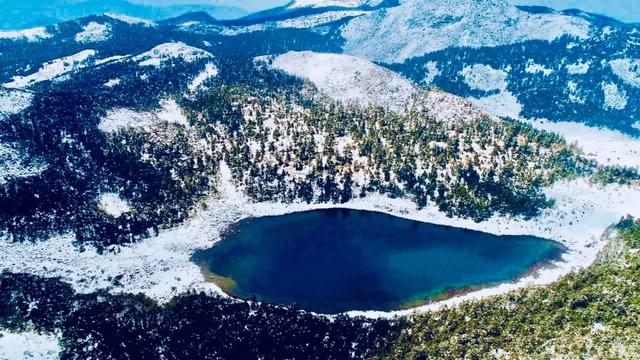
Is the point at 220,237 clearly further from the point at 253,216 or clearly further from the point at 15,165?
the point at 15,165

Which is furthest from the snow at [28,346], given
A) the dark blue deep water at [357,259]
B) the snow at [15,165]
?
the snow at [15,165]

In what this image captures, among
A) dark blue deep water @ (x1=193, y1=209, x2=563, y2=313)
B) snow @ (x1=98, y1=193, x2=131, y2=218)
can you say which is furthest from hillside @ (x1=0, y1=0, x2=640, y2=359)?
dark blue deep water @ (x1=193, y1=209, x2=563, y2=313)

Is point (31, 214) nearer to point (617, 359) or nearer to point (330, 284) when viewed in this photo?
point (330, 284)

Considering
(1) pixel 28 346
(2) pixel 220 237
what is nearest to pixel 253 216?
(2) pixel 220 237

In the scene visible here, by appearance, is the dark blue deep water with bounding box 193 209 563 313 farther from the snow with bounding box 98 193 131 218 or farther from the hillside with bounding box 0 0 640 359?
the snow with bounding box 98 193 131 218

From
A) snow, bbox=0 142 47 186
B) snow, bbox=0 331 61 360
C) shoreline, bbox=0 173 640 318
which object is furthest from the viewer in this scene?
snow, bbox=0 142 47 186
